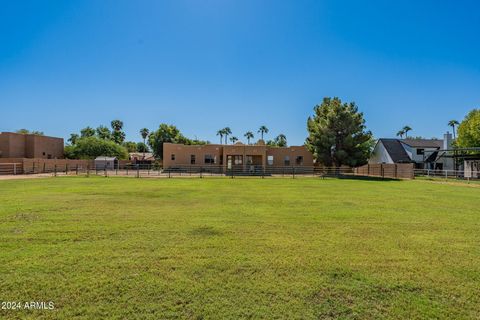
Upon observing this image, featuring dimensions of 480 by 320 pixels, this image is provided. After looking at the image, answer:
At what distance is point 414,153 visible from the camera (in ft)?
122

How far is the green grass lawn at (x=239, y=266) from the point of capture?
125 inches

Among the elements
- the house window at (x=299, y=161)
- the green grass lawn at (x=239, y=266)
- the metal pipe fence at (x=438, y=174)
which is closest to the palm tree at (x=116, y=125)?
the house window at (x=299, y=161)

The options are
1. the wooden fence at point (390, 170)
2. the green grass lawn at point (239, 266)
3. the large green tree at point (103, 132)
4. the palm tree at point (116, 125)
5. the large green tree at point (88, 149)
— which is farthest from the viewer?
the palm tree at point (116, 125)

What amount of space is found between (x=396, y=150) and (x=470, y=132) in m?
8.03

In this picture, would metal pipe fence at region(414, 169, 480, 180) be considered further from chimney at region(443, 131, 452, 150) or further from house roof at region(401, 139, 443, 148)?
house roof at region(401, 139, 443, 148)

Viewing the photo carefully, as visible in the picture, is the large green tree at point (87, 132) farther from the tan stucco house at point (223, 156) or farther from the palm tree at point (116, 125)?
the tan stucco house at point (223, 156)

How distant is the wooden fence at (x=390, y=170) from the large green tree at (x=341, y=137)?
125cm

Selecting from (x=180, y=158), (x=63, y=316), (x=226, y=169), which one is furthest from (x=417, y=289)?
(x=180, y=158)

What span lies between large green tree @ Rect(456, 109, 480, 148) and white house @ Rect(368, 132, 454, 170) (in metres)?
1.82

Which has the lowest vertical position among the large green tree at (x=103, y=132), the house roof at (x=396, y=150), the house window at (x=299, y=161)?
the house window at (x=299, y=161)

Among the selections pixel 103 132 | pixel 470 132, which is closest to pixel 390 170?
pixel 470 132

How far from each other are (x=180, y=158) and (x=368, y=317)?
3548 centimetres

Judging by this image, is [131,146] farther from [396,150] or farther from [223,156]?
[396,150]

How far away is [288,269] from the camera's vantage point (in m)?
4.19
